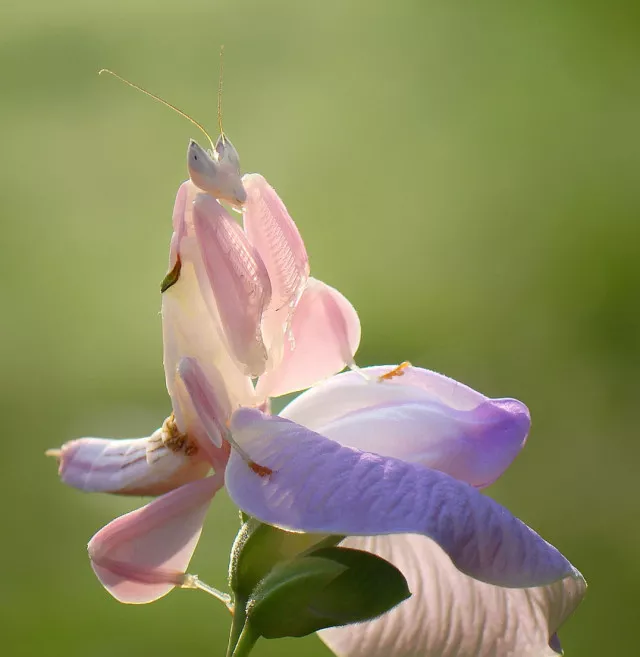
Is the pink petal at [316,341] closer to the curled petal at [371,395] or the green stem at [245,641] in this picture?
the curled petal at [371,395]

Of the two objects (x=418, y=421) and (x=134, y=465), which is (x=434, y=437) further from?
(x=134, y=465)

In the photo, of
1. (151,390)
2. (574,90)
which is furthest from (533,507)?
(574,90)

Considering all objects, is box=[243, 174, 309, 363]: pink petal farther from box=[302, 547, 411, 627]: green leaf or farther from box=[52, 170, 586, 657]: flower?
box=[302, 547, 411, 627]: green leaf

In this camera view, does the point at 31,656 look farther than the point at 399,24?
No

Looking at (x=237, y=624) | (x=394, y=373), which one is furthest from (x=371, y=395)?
(x=237, y=624)

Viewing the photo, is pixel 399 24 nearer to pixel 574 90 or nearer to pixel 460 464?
pixel 574 90

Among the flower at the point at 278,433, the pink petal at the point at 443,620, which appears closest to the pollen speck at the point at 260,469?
the flower at the point at 278,433
